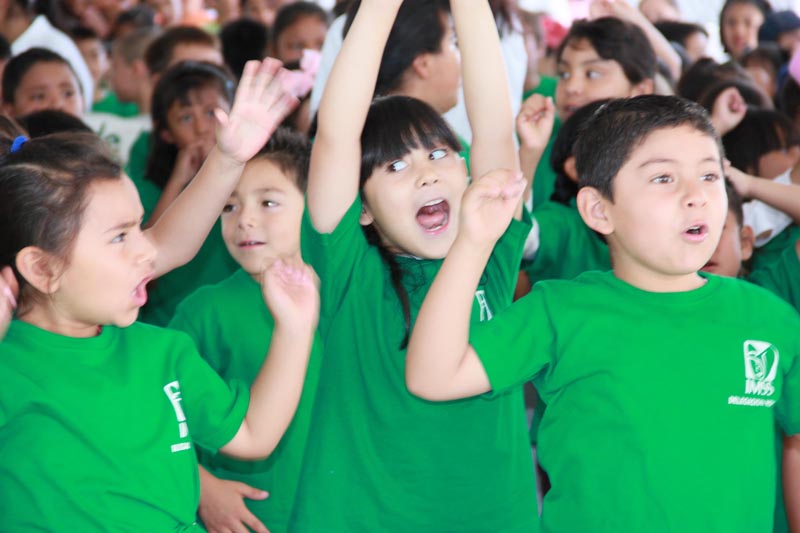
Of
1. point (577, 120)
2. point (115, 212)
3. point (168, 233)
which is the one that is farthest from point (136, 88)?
point (115, 212)

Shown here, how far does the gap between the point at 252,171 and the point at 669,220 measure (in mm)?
1191

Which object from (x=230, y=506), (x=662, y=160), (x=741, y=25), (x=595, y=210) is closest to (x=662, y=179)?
(x=662, y=160)

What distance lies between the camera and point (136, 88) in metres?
6.04

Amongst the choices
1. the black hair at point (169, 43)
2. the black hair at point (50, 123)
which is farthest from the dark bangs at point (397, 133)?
the black hair at point (169, 43)

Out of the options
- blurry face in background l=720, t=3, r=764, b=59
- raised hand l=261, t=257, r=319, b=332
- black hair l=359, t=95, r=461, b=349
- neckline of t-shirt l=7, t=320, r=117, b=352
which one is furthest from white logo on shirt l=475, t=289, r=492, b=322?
blurry face in background l=720, t=3, r=764, b=59

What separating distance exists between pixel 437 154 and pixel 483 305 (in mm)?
326

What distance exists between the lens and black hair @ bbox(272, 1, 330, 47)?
228 inches

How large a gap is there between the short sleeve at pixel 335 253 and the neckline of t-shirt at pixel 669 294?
503 mm

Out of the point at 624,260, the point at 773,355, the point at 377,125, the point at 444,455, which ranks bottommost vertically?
the point at 444,455

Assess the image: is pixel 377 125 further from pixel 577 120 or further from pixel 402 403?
pixel 577 120

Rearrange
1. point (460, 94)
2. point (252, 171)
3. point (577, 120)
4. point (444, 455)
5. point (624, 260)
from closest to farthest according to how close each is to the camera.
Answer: point (624, 260)
point (444, 455)
point (252, 171)
point (577, 120)
point (460, 94)

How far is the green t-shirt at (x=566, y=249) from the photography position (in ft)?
10.4

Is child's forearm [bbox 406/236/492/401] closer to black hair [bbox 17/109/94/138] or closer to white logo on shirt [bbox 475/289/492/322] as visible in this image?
white logo on shirt [bbox 475/289/492/322]

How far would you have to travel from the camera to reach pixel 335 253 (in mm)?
2121
